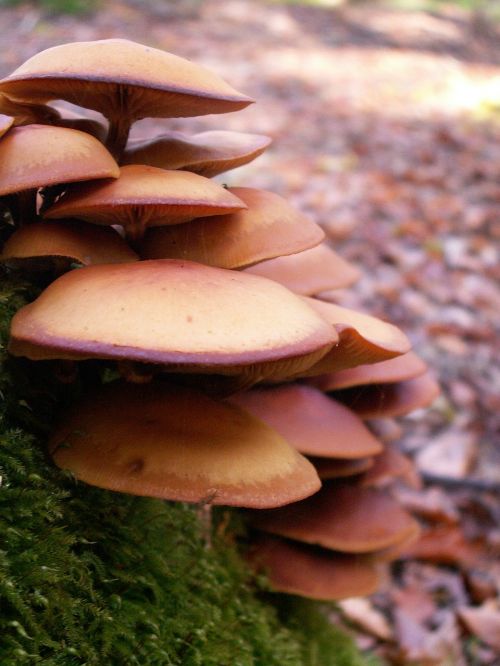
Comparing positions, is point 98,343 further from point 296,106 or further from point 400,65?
point 400,65

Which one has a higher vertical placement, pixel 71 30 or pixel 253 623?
pixel 71 30

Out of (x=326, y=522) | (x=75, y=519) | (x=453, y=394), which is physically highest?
(x=75, y=519)

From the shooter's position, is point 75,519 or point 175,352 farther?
point 75,519

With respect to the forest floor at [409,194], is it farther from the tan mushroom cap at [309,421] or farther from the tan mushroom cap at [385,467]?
the tan mushroom cap at [309,421]

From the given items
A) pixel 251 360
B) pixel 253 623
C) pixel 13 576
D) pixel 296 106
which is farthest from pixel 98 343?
pixel 296 106

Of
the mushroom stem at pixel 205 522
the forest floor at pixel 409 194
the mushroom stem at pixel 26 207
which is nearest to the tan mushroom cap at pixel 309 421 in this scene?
the mushroom stem at pixel 205 522

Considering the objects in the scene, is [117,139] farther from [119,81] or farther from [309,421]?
[309,421]

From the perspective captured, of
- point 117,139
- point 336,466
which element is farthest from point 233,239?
point 336,466
